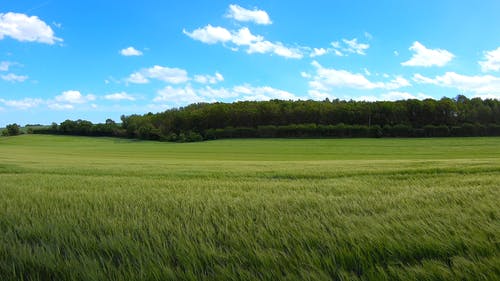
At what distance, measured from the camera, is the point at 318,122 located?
104m

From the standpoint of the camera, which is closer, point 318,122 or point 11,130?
point 318,122

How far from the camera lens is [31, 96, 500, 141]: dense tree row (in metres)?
87.5

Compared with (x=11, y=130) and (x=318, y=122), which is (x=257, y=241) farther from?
(x=11, y=130)

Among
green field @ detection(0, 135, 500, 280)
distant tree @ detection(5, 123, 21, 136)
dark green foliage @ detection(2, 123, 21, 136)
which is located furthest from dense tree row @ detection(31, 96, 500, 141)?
green field @ detection(0, 135, 500, 280)

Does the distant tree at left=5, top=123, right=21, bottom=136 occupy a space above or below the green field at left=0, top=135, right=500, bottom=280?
above

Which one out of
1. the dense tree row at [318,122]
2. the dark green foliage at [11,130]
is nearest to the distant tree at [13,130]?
the dark green foliage at [11,130]

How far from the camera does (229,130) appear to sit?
101 meters

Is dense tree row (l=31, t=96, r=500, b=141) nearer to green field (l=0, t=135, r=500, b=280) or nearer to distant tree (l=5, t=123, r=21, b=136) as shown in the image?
distant tree (l=5, t=123, r=21, b=136)

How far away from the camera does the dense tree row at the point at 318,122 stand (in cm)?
8746

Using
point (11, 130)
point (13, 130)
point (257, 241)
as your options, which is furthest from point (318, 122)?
point (257, 241)

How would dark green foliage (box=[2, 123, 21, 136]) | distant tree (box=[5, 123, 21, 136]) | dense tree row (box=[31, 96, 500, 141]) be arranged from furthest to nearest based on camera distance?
distant tree (box=[5, 123, 21, 136]) → dark green foliage (box=[2, 123, 21, 136]) → dense tree row (box=[31, 96, 500, 141])

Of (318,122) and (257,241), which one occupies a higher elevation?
(318,122)

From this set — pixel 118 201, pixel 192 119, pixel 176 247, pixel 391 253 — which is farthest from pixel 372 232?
pixel 192 119

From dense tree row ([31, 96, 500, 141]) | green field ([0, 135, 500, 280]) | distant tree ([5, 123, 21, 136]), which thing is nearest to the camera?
green field ([0, 135, 500, 280])
